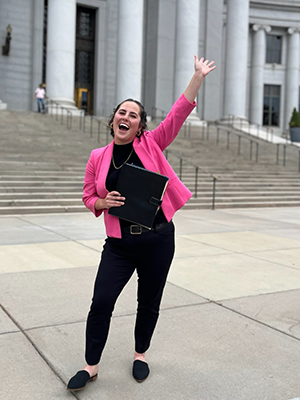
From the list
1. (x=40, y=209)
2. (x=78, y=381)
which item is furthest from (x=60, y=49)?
(x=78, y=381)

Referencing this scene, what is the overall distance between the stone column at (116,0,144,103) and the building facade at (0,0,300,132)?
0.05 metres

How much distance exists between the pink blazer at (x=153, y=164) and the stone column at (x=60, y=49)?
859 inches

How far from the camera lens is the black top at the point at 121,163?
2.89 metres

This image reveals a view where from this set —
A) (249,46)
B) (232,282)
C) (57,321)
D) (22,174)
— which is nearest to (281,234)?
(232,282)

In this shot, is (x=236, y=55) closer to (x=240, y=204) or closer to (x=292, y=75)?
(x=292, y=75)

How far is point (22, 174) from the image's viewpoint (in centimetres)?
1350

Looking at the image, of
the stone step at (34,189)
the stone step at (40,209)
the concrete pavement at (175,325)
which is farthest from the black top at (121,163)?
the stone step at (34,189)

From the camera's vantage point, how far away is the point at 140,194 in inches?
109

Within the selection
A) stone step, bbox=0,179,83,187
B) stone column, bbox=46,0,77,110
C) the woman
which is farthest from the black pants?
stone column, bbox=46,0,77,110

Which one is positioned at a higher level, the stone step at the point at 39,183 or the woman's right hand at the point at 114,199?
the woman's right hand at the point at 114,199

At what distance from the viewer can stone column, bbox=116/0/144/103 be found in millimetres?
25094

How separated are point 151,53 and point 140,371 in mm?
33074

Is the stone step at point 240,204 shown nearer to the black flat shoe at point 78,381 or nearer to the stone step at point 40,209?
the stone step at point 40,209

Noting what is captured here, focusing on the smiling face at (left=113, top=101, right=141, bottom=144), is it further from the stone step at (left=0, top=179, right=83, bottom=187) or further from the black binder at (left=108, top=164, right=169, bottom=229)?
the stone step at (left=0, top=179, right=83, bottom=187)
